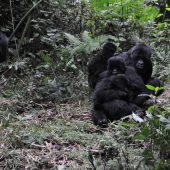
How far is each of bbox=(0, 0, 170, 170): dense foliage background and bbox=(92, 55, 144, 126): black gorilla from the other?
24 cm

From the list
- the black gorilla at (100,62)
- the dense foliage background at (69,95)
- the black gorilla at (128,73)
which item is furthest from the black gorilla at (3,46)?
the black gorilla at (128,73)

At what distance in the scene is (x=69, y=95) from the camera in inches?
280

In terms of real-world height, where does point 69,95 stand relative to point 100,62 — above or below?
below

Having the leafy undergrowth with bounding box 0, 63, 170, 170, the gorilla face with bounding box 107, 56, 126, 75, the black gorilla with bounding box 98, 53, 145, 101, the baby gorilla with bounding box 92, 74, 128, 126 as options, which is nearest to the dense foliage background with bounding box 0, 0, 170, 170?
the leafy undergrowth with bounding box 0, 63, 170, 170

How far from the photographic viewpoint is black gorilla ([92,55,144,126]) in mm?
5477

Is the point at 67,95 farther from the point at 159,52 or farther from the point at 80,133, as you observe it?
the point at 159,52

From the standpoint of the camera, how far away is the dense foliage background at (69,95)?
3.83 metres

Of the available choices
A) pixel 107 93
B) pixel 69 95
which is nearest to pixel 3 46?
pixel 69 95

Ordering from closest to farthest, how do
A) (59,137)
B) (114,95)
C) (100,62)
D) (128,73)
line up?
(59,137), (114,95), (128,73), (100,62)

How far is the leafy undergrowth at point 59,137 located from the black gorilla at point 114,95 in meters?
0.24

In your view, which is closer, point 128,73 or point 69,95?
point 128,73

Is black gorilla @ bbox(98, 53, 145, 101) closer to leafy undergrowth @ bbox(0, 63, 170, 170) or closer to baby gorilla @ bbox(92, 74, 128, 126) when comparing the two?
baby gorilla @ bbox(92, 74, 128, 126)

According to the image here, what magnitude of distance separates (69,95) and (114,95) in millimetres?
1684

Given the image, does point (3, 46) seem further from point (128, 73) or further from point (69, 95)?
point (128, 73)
